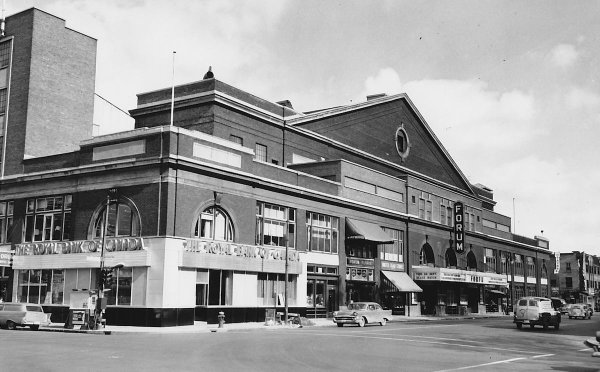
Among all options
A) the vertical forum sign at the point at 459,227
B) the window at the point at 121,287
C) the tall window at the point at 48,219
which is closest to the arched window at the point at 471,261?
the vertical forum sign at the point at 459,227

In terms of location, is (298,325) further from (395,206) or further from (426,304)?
(426,304)

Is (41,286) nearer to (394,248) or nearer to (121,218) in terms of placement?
(121,218)

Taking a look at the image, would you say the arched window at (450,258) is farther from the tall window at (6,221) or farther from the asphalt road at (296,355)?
the tall window at (6,221)

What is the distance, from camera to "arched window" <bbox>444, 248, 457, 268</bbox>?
77.1 meters

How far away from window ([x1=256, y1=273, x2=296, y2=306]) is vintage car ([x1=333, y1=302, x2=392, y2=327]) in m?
5.89

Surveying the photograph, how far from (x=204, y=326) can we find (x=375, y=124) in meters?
36.1

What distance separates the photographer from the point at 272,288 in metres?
47.5

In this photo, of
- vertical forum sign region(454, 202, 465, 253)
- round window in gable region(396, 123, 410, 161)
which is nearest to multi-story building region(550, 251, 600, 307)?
vertical forum sign region(454, 202, 465, 253)

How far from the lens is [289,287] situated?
161ft

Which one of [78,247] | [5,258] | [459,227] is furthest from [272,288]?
[459,227]

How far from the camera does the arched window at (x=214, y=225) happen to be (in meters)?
42.0

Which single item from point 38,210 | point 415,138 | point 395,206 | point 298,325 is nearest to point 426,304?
point 395,206

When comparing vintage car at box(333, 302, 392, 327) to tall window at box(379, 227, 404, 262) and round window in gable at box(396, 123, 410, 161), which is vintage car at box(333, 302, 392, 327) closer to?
tall window at box(379, 227, 404, 262)

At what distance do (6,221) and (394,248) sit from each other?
35.8 meters
